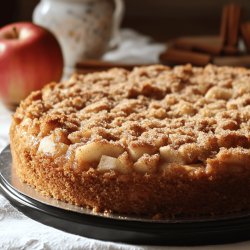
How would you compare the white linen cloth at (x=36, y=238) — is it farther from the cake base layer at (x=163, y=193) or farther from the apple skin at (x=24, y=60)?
the apple skin at (x=24, y=60)

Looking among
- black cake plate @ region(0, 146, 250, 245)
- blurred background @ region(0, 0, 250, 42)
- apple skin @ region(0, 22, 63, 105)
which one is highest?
black cake plate @ region(0, 146, 250, 245)

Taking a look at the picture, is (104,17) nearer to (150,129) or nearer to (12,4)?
(150,129)

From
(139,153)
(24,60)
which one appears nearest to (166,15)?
(24,60)

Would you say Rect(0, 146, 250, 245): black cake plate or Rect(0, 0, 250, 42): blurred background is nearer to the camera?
Rect(0, 146, 250, 245): black cake plate

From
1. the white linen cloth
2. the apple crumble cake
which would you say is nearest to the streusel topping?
the apple crumble cake

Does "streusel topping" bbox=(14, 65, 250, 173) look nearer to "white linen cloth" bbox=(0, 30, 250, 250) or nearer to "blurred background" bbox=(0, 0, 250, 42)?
"white linen cloth" bbox=(0, 30, 250, 250)

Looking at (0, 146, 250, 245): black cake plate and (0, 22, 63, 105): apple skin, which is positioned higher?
(0, 146, 250, 245): black cake plate

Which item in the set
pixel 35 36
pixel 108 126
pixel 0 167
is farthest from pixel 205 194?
pixel 35 36

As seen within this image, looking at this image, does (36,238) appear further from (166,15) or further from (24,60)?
(166,15)

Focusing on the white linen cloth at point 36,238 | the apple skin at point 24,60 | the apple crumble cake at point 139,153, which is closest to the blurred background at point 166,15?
the apple skin at point 24,60
